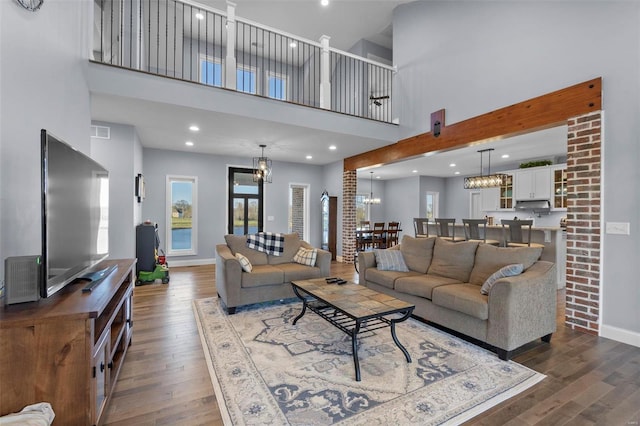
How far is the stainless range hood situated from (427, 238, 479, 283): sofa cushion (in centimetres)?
539

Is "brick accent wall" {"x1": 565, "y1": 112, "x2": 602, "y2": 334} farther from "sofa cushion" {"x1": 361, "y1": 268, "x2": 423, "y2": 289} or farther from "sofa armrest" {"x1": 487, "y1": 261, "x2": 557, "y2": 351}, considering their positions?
"sofa cushion" {"x1": 361, "y1": 268, "x2": 423, "y2": 289}

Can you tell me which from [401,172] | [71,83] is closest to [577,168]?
[71,83]

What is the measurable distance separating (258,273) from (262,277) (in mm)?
74

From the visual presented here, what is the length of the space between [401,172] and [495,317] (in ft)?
25.9

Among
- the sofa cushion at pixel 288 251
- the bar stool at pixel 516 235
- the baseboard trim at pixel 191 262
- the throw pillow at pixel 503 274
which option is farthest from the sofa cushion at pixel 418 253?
the baseboard trim at pixel 191 262

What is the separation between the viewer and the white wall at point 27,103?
60.6 inches

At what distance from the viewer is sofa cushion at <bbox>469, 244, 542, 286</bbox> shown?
2971 millimetres

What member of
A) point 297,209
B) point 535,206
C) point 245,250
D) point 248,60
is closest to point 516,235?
point 535,206

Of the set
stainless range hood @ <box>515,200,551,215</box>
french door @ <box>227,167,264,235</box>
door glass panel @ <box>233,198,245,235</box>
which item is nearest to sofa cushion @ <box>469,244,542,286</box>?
stainless range hood @ <box>515,200,551,215</box>

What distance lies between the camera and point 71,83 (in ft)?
8.76

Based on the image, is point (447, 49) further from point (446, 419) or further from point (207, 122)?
point (446, 419)

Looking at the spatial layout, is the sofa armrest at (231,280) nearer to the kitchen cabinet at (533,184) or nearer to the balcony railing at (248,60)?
the balcony railing at (248,60)

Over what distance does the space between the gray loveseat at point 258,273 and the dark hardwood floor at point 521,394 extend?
0.59 m

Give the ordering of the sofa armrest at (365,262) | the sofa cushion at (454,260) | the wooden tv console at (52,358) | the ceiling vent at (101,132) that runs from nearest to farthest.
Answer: the wooden tv console at (52,358) < the sofa cushion at (454,260) < the sofa armrest at (365,262) < the ceiling vent at (101,132)
